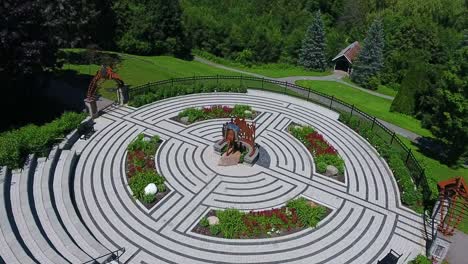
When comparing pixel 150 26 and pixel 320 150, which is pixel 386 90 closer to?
pixel 320 150

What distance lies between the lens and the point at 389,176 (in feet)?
93.5

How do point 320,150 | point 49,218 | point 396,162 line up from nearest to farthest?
point 49,218, point 396,162, point 320,150

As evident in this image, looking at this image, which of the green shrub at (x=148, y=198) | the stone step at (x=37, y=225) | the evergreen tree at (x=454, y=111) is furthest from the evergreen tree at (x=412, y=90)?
the stone step at (x=37, y=225)

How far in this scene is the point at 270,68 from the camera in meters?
69.4

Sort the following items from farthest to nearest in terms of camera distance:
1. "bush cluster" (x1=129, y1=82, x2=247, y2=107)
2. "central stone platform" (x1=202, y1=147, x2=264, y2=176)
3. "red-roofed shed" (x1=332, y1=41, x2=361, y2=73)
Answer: "red-roofed shed" (x1=332, y1=41, x2=361, y2=73) < "bush cluster" (x1=129, y1=82, x2=247, y2=107) < "central stone platform" (x1=202, y1=147, x2=264, y2=176)

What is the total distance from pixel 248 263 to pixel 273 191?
6.84 meters

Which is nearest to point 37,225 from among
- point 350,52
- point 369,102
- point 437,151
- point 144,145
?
point 144,145

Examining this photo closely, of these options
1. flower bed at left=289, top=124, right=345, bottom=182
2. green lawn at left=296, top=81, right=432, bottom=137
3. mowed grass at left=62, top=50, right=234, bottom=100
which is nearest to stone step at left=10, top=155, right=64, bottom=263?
mowed grass at left=62, top=50, right=234, bottom=100

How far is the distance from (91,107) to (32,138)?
7539 millimetres

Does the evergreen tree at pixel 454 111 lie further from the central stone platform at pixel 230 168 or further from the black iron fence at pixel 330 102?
the central stone platform at pixel 230 168

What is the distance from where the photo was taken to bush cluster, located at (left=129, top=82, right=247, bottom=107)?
37312mm

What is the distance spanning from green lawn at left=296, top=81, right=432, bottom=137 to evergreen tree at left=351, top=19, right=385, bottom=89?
185 inches

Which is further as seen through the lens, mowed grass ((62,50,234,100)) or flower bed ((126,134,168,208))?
mowed grass ((62,50,234,100))

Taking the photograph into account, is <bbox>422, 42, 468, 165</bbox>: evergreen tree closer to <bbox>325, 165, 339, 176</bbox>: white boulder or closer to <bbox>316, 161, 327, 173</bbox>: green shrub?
<bbox>325, 165, 339, 176</bbox>: white boulder
